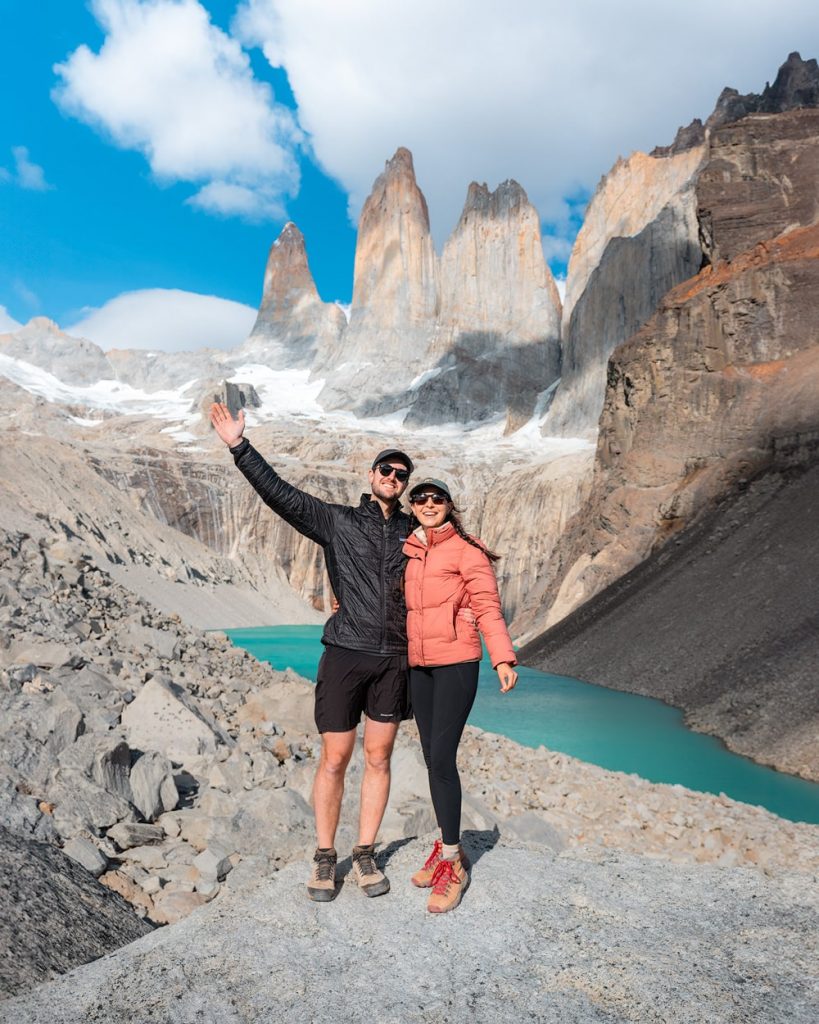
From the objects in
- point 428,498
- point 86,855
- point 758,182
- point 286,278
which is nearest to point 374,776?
point 428,498

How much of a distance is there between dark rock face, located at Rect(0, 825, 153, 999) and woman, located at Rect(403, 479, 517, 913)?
4.78 feet

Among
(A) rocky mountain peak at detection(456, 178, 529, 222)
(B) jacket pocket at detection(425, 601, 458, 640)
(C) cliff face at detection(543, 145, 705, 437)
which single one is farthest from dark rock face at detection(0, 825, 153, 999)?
(A) rocky mountain peak at detection(456, 178, 529, 222)

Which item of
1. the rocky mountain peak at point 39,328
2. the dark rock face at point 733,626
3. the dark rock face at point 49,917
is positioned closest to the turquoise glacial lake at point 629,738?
the dark rock face at point 733,626

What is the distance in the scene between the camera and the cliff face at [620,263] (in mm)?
69062

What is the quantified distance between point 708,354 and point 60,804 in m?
31.7

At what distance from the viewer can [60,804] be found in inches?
219

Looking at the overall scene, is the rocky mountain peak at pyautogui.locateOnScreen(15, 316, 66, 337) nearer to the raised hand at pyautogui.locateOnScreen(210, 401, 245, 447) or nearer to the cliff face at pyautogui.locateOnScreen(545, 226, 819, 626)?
the cliff face at pyautogui.locateOnScreen(545, 226, 819, 626)

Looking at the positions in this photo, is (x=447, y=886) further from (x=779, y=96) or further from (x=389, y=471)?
(x=779, y=96)

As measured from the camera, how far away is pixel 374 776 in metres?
4.21

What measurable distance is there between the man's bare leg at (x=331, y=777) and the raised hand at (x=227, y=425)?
5.17ft

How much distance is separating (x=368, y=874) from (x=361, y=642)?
108 cm

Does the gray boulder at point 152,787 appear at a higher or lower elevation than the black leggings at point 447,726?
lower

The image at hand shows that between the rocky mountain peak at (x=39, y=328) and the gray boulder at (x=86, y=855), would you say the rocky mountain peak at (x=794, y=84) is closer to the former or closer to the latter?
the gray boulder at (x=86, y=855)

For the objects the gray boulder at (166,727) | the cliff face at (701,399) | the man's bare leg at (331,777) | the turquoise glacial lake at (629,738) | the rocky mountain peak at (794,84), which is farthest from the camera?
the rocky mountain peak at (794,84)
